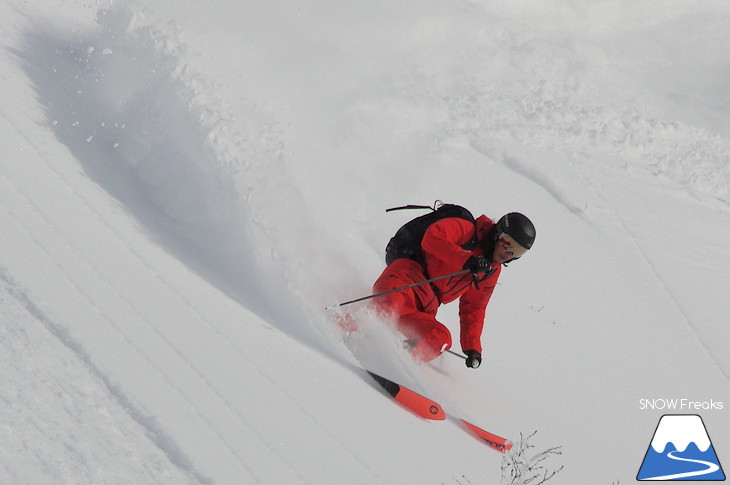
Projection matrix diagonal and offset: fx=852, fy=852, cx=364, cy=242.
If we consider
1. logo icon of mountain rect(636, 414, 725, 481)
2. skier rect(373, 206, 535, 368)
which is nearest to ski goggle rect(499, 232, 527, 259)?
skier rect(373, 206, 535, 368)

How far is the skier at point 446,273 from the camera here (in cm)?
540

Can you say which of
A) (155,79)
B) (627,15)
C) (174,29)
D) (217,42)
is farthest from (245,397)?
(627,15)

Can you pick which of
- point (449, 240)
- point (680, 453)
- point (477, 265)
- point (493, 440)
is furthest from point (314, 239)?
point (680, 453)

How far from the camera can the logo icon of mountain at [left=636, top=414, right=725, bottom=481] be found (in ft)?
18.3

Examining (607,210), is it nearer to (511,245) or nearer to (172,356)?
(511,245)

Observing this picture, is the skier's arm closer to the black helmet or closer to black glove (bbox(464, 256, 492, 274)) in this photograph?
black glove (bbox(464, 256, 492, 274))

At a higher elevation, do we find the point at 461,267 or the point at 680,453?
the point at 680,453

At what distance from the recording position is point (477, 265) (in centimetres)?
520

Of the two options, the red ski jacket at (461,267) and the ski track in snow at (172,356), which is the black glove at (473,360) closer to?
the red ski jacket at (461,267)

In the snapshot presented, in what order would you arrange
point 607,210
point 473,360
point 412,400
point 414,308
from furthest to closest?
point 607,210, point 414,308, point 473,360, point 412,400

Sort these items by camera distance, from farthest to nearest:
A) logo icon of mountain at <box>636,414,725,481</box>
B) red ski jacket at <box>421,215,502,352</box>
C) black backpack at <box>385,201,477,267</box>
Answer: black backpack at <box>385,201,477,267</box>, logo icon of mountain at <box>636,414,725,481</box>, red ski jacket at <box>421,215,502,352</box>

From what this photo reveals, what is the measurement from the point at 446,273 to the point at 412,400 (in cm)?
120

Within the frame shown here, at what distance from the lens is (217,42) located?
861 centimetres

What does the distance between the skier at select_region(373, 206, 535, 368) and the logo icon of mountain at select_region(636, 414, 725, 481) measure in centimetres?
138
